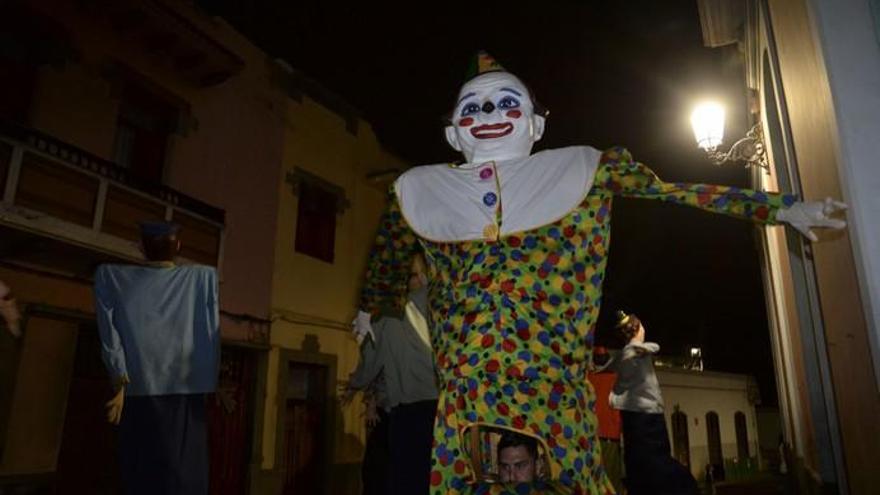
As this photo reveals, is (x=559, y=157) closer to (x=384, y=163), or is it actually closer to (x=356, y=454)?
(x=356, y=454)

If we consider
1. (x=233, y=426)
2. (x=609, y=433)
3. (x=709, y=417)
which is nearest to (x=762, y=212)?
(x=609, y=433)

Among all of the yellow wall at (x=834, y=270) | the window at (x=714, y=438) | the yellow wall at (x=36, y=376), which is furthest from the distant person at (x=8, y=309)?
the window at (x=714, y=438)

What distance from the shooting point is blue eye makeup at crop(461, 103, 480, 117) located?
8.16 ft

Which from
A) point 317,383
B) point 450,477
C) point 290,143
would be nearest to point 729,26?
point 450,477

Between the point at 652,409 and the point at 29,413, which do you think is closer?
the point at 652,409

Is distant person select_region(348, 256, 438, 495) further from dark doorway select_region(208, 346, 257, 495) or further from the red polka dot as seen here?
dark doorway select_region(208, 346, 257, 495)

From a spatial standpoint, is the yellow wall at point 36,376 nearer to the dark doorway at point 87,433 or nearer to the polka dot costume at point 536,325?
the dark doorway at point 87,433

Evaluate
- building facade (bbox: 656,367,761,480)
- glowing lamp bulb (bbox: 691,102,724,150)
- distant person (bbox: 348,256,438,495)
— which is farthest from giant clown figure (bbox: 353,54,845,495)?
building facade (bbox: 656,367,761,480)

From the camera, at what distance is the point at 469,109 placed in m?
2.50

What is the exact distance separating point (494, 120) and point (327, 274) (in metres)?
9.10

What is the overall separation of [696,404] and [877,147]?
20.6m

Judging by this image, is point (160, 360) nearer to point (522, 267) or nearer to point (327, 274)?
point (522, 267)

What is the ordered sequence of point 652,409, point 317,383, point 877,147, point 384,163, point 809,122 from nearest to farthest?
1. point 877,147
2. point 809,122
3. point 652,409
4. point 317,383
5. point 384,163

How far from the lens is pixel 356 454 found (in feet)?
36.6
